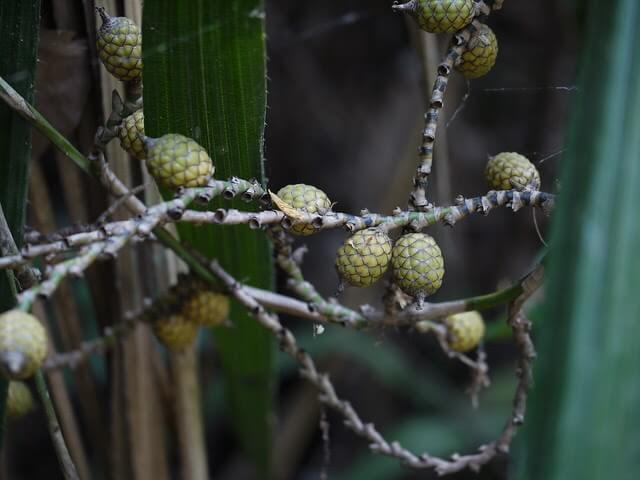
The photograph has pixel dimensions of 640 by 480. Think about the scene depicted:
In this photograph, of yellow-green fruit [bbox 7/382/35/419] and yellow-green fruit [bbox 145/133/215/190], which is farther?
yellow-green fruit [bbox 7/382/35/419]

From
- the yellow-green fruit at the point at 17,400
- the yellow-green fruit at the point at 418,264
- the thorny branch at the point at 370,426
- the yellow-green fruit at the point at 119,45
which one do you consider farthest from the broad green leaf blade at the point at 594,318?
the yellow-green fruit at the point at 17,400

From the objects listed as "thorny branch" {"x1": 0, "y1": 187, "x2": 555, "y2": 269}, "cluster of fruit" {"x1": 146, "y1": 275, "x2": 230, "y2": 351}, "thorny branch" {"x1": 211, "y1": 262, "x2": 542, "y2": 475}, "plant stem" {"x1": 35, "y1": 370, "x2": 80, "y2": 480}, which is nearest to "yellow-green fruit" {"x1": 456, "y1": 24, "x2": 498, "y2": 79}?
"thorny branch" {"x1": 0, "y1": 187, "x2": 555, "y2": 269}

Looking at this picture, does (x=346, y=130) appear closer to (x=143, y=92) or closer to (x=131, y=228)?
(x=143, y=92)

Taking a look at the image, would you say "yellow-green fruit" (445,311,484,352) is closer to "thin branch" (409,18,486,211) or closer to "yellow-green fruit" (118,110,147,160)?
"thin branch" (409,18,486,211)

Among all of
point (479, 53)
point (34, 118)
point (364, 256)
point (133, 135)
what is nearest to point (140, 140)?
point (133, 135)

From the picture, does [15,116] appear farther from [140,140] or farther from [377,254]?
[377,254]
